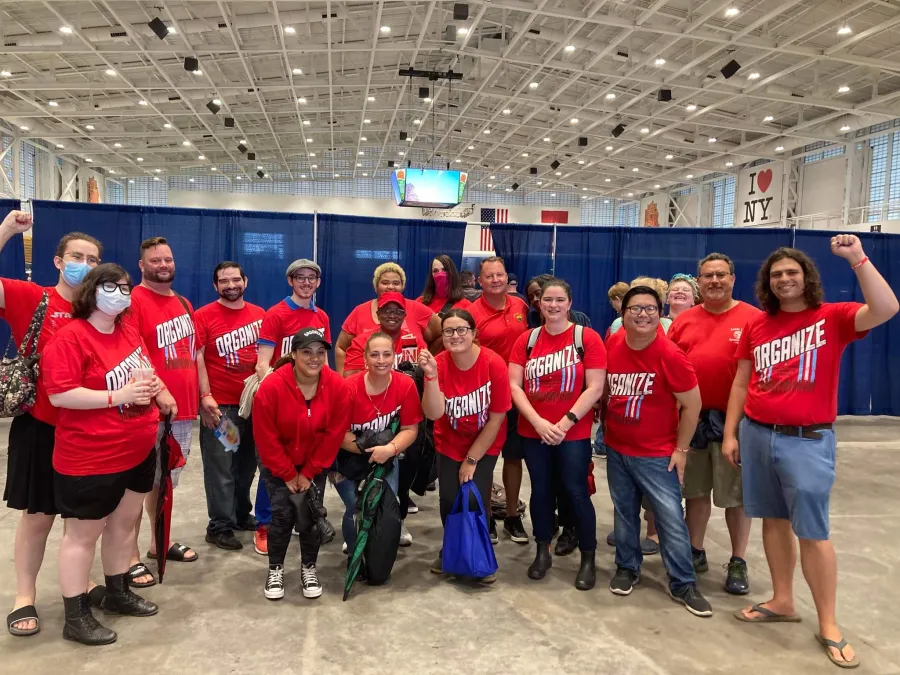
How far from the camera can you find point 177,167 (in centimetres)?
2295

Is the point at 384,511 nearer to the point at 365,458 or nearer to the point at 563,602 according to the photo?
the point at 365,458

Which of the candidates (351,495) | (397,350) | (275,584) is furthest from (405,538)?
(397,350)

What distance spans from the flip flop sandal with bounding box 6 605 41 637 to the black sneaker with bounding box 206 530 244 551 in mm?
996

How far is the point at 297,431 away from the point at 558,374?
1323 millimetres

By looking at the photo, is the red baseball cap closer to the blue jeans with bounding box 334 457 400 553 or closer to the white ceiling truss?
the blue jeans with bounding box 334 457 400 553

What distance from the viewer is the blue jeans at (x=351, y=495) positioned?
3023mm

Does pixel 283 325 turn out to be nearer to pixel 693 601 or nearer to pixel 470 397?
pixel 470 397

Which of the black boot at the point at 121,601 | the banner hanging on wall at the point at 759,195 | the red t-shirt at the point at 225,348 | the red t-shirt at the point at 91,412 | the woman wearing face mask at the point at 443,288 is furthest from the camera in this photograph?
the banner hanging on wall at the point at 759,195

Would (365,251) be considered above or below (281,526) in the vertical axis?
above

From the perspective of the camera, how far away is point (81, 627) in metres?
2.39

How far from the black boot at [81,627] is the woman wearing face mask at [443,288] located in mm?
2408

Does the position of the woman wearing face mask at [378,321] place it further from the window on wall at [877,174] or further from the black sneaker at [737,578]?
the window on wall at [877,174]

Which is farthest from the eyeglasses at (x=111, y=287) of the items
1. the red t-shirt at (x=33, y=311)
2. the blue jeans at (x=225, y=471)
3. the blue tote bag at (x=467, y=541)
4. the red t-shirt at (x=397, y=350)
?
the blue tote bag at (x=467, y=541)

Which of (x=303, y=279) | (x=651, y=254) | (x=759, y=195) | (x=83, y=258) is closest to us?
(x=83, y=258)
